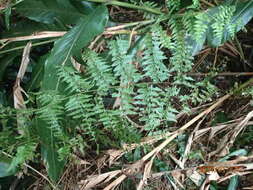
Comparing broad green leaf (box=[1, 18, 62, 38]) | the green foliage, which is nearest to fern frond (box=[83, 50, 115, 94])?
the green foliage

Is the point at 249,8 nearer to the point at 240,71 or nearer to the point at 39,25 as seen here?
the point at 240,71

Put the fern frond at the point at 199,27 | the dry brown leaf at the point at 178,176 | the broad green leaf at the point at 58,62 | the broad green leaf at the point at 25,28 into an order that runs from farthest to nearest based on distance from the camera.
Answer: the broad green leaf at the point at 25,28, the dry brown leaf at the point at 178,176, the broad green leaf at the point at 58,62, the fern frond at the point at 199,27

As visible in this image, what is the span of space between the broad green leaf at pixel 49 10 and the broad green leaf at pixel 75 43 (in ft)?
0.40

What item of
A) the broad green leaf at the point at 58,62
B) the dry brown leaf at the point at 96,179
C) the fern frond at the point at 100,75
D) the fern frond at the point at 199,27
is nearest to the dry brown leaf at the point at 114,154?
the dry brown leaf at the point at 96,179

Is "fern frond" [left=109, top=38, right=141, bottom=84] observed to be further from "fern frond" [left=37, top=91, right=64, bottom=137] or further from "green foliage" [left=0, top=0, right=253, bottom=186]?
"fern frond" [left=37, top=91, right=64, bottom=137]

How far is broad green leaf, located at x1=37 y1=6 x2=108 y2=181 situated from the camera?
3.06 feet

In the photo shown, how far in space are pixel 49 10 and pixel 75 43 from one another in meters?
0.23

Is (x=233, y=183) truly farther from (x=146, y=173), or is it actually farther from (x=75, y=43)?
(x=75, y=43)

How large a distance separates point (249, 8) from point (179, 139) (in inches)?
18.9

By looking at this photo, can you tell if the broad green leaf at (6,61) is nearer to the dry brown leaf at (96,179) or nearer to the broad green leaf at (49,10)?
the broad green leaf at (49,10)

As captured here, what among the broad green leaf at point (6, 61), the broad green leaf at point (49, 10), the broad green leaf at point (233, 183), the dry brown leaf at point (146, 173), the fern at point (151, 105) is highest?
the broad green leaf at point (49, 10)

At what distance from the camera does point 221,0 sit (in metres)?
1.11

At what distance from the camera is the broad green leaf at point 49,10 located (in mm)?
1104

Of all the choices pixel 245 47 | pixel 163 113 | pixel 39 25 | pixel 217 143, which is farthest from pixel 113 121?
pixel 245 47
